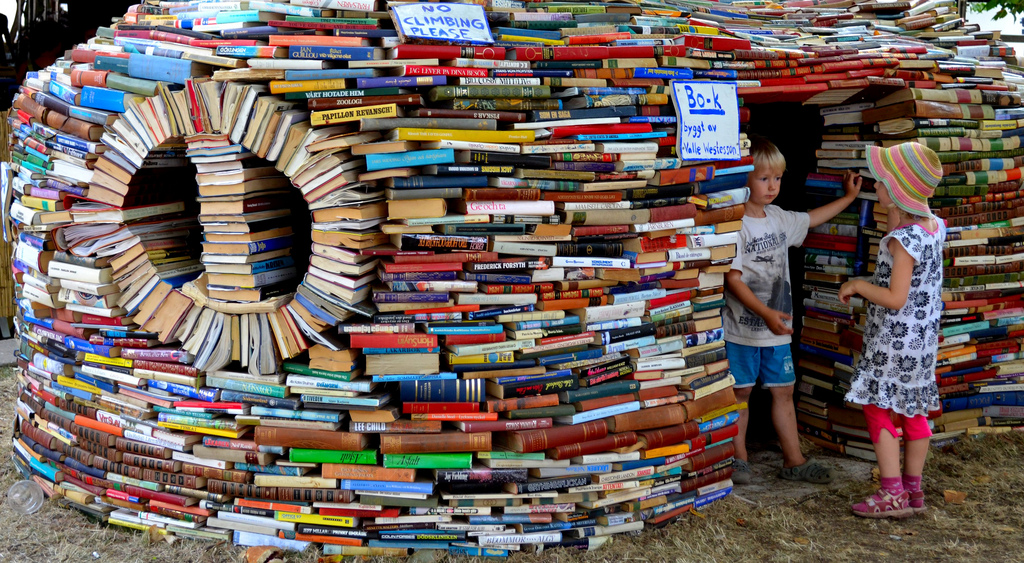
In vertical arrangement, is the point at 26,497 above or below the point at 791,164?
below

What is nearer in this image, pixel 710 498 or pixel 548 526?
pixel 548 526

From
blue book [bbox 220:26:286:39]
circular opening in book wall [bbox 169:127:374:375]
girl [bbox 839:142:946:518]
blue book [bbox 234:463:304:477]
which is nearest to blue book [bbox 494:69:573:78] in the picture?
circular opening in book wall [bbox 169:127:374:375]

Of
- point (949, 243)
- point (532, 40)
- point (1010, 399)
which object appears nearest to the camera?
point (532, 40)

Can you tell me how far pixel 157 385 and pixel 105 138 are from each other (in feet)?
4.20

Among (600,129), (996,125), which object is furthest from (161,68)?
(996,125)

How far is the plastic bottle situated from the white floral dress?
4658 millimetres

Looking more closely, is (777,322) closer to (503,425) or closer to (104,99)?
(503,425)

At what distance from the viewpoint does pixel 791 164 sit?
6363 mm

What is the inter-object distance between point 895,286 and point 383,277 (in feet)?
8.89

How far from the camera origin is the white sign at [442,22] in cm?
404

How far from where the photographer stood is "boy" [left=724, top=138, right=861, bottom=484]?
514 centimetres

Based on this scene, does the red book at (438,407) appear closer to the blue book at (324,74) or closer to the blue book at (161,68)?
the blue book at (324,74)

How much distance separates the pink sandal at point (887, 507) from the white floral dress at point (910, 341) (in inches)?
19.4

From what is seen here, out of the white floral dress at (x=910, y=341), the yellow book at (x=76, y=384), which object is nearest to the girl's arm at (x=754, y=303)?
the white floral dress at (x=910, y=341)
